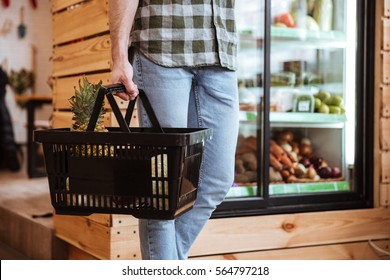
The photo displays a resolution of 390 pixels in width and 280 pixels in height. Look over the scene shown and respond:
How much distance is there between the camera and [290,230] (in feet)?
9.11

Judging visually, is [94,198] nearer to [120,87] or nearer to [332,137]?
[120,87]

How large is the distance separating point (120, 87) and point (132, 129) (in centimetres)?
13

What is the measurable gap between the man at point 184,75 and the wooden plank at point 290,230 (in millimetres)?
713

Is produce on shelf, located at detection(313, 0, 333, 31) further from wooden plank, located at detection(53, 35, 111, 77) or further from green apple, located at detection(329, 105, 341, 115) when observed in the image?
wooden plank, located at detection(53, 35, 111, 77)

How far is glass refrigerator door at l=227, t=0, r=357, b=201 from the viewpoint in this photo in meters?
3.02

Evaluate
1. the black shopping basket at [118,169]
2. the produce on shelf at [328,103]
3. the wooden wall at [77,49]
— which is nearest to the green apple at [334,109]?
the produce on shelf at [328,103]

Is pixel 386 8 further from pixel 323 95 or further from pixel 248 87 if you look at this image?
pixel 248 87

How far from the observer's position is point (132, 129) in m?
1.67

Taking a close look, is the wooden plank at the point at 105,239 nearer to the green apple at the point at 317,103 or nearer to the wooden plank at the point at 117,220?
the wooden plank at the point at 117,220

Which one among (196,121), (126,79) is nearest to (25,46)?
(196,121)

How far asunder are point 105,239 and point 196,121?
2.50ft

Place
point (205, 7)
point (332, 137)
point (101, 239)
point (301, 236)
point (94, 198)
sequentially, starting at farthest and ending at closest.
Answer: point (332, 137) → point (301, 236) → point (101, 239) → point (205, 7) → point (94, 198)

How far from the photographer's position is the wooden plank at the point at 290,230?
2.62 metres
